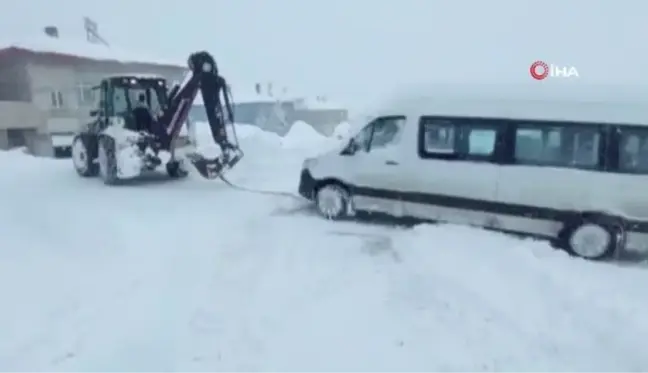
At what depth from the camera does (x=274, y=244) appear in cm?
744

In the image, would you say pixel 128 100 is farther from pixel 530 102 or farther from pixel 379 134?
pixel 530 102

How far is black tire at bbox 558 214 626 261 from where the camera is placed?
720 cm

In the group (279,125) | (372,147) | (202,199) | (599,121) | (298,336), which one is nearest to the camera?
(298,336)

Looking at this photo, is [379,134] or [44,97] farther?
[44,97]

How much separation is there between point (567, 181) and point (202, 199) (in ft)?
21.3

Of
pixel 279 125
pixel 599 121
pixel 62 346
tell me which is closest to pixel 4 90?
pixel 279 125

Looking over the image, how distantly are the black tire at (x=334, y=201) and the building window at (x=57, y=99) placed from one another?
64.7 ft

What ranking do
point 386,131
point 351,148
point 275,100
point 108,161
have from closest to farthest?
point 386,131
point 351,148
point 108,161
point 275,100

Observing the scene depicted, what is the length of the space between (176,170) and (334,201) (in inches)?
216

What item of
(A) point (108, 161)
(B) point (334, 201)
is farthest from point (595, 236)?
(A) point (108, 161)

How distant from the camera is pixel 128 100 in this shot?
12.5m

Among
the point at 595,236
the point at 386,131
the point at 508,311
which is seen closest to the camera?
the point at 508,311

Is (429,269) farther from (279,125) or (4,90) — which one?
(279,125)

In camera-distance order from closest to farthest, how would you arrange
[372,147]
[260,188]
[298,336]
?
[298,336], [372,147], [260,188]
